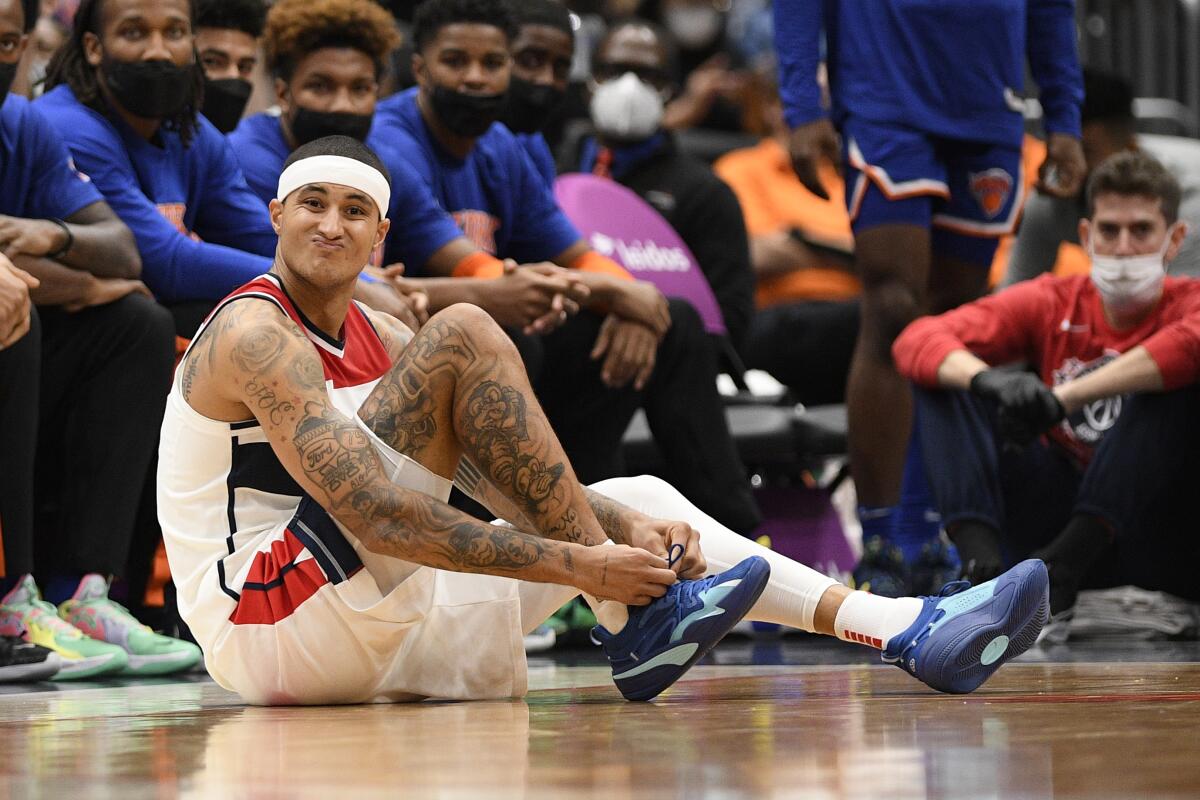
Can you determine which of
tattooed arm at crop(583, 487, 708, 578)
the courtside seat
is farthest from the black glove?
tattooed arm at crop(583, 487, 708, 578)

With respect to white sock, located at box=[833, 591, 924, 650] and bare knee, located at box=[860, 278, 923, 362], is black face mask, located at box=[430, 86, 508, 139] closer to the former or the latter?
bare knee, located at box=[860, 278, 923, 362]

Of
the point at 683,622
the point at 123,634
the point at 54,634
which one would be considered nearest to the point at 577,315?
the point at 123,634

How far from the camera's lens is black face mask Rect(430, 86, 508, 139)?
16.5 ft

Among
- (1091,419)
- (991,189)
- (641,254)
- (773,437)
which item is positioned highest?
(991,189)

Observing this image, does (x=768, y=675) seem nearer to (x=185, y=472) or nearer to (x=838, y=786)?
(x=185, y=472)

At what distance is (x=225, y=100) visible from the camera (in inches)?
202

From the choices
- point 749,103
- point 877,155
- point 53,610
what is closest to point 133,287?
point 53,610

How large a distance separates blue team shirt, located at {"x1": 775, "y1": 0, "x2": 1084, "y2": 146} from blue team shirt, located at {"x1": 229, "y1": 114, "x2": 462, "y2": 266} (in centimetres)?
103

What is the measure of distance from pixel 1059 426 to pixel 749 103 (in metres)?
4.98

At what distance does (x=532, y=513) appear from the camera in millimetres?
2930

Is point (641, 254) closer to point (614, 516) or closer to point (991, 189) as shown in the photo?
point (991, 189)

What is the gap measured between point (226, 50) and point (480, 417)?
2590 millimetres

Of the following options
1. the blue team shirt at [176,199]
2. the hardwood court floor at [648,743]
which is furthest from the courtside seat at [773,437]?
the hardwood court floor at [648,743]

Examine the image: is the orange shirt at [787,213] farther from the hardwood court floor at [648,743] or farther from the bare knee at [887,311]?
the hardwood court floor at [648,743]
